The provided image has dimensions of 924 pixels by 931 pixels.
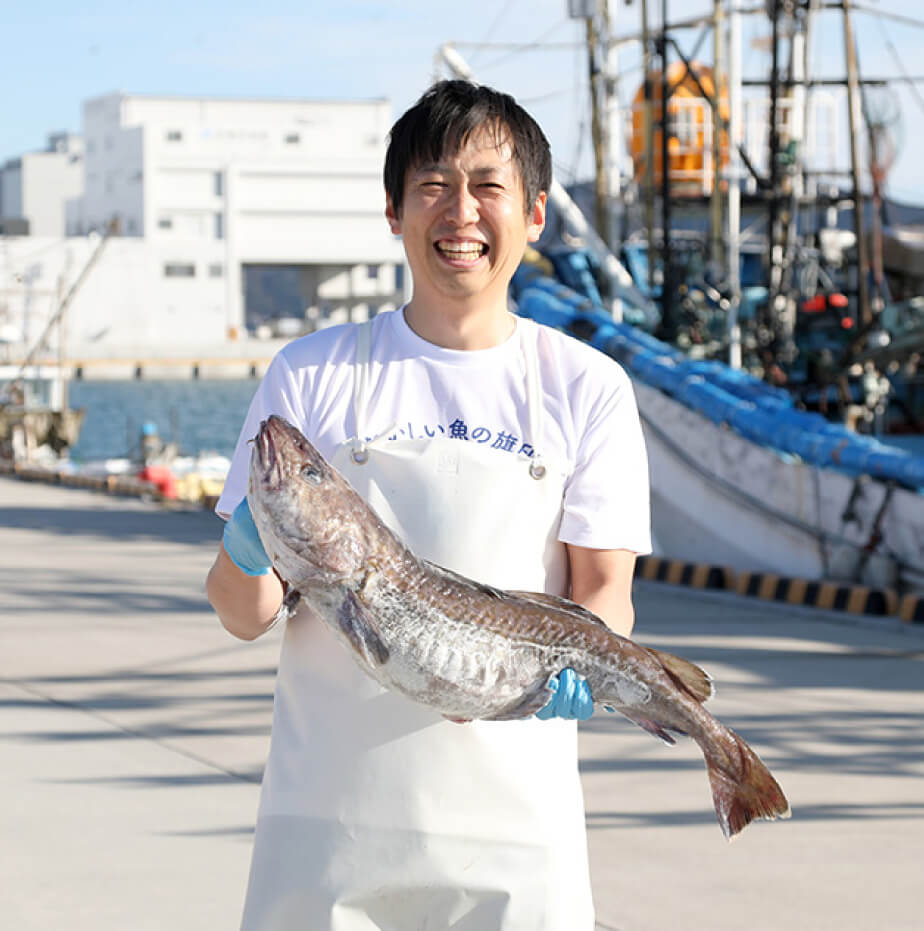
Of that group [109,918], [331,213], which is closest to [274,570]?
[109,918]

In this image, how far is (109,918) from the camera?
192 inches

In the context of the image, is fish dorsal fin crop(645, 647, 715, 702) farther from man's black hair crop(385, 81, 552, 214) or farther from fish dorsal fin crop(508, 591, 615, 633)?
man's black hair crop(385, 81, 552, 214)

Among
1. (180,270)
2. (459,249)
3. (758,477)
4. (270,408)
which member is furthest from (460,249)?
(180,270)

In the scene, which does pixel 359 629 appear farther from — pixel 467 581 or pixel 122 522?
pixel 122 522

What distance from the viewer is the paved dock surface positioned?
5.04 m

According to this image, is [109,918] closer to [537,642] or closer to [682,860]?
[682,860]

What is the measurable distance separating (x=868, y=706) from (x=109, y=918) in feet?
13.4

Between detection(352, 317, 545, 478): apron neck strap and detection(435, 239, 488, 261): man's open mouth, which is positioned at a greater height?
detection(435, 239, 488, 261): man's open mouth

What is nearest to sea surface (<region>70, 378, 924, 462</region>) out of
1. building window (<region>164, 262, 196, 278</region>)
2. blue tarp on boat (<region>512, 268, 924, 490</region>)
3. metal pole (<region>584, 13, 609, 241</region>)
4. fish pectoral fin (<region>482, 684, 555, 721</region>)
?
building window (<region>164, 262, 196, 278</region>)

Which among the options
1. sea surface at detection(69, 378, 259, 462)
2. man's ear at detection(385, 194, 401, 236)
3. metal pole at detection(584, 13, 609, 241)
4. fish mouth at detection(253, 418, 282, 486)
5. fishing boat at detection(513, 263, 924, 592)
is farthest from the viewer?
sea surface at detection(69, 378, 259, 462)

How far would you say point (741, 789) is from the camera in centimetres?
256

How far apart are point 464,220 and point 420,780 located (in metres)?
0.89

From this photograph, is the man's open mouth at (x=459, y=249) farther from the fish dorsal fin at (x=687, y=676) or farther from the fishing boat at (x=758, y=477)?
the fishing boat at (x=758, y=477)

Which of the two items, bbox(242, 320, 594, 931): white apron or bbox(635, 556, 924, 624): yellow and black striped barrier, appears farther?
bbox(635, 556, 924, 624): yellow and black striped barrier
